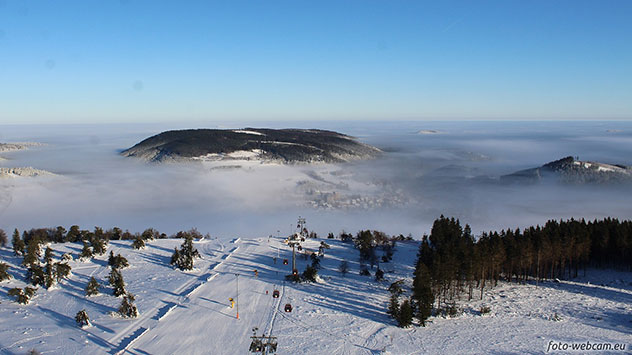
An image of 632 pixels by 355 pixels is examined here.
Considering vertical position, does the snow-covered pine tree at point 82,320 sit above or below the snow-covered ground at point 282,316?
above

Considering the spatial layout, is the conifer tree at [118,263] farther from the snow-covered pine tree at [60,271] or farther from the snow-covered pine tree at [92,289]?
the snow-covered pine tree at [92,289]

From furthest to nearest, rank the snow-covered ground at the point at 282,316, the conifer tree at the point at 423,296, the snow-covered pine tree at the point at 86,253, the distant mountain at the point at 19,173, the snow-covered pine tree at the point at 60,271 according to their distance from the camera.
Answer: the distant mountain at the point at 19,173
the snow-covered pine tree at the point at 86,253
the snow-covered pine tree at the point at 60,271
the conifer tree at the point at 423,296
the snow-covered ground at the point at 282,316

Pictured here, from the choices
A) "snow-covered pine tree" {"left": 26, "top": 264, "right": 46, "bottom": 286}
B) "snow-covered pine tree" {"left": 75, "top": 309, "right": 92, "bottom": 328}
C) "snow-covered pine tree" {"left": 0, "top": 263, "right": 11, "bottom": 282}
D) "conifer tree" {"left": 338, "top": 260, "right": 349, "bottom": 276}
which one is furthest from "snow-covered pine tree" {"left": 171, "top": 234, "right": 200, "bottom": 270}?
"conifer tree" {"left": 338, "top": 260, "right": 349, "bottom": 276}

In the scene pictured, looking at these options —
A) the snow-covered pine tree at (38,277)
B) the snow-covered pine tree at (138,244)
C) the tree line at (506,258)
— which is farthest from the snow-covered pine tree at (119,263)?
the tree line at (506,258)

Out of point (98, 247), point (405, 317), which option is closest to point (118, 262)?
point (98, 247)

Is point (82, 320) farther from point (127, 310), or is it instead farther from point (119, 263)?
point (119, 263)

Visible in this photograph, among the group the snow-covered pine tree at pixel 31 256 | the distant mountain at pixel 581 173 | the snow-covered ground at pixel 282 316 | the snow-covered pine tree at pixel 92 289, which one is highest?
the distant mountain at pixel 581 173

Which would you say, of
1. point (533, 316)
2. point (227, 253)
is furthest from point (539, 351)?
point (227, 253)

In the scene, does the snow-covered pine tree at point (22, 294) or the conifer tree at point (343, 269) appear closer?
the snow-covered pine tree at point (22, 294)
